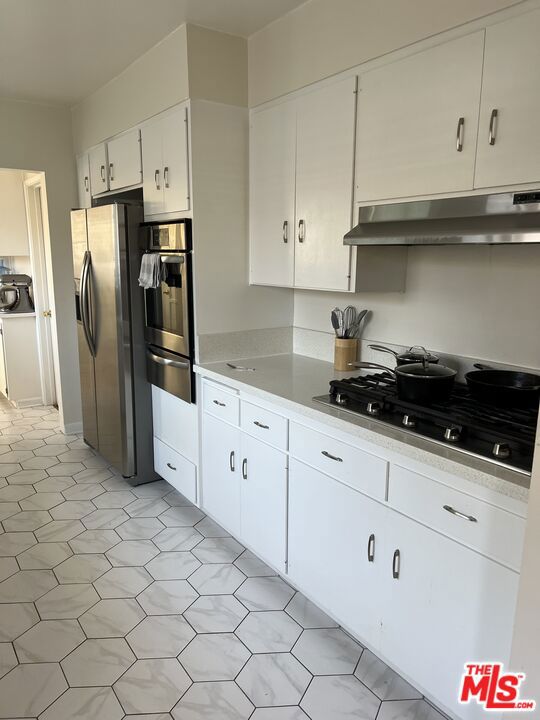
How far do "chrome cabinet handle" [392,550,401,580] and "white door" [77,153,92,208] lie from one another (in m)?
A: 3.37

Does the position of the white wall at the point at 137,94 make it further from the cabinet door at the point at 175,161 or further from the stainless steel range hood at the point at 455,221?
the stainless steel range hood at the point at 455,221

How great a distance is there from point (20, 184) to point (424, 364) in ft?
14.9

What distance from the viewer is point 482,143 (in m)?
1.76

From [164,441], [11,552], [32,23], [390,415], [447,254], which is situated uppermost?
[32,23]

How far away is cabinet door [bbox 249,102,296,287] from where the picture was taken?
2.64 meters

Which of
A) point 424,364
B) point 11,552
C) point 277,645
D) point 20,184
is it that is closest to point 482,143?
point 424,364

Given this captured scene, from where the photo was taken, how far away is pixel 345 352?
2.71 m

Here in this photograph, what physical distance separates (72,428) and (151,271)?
212cm

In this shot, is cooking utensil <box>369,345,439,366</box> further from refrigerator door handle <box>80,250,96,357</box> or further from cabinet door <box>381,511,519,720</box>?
refrigerator door handle <box>80,250,96,357</box>

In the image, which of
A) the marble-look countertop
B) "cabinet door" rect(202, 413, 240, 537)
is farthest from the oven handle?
"cabinet door" rect(202, 413, 240, 537)

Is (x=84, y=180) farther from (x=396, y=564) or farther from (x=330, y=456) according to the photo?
(x=396, y=564)

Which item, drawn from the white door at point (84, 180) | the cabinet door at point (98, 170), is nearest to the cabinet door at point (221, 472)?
the cabinet door at point (98, 170)

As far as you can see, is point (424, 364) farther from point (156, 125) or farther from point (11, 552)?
point (11, 552)

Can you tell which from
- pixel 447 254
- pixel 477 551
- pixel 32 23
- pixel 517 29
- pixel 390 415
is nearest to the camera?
pixel 477 551
